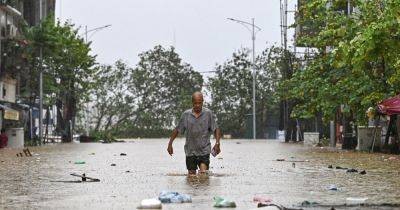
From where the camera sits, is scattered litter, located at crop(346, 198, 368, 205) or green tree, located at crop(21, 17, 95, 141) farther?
green tree, located at crop(21, 17, 95, 141)

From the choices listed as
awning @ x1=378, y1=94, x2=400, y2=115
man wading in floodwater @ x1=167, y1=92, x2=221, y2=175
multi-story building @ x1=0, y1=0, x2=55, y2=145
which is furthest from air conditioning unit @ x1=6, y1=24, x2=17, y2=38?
man wading in floodwater @ x1=167, y1=92, x2=221, y2=175

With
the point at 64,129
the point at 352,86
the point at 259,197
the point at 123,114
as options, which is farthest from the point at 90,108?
the point at 259,197

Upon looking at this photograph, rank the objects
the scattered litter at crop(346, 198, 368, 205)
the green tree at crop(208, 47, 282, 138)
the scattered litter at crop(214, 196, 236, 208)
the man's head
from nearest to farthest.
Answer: the scattered litter at crop(214, 196, 236, 208), the scattered litter at crop(346, 198, 368, 205), the man's head, the green tree at crop(208, 47, 282, 138)

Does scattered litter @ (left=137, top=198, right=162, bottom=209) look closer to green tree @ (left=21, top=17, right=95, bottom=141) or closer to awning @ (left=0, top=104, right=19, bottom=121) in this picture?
awning @ (left=0, top=104, right=19, bottom=121)

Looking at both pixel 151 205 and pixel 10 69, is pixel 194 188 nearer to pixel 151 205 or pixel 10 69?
pixel 151 205

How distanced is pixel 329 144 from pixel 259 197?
40374 mm

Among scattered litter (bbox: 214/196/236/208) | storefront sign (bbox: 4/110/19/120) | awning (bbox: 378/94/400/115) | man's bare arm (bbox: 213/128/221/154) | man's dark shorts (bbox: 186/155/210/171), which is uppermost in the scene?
storefront sign (bbox: 4/110/19/120)

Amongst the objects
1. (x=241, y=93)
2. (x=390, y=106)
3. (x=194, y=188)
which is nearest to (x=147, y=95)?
(x=241, y=93)

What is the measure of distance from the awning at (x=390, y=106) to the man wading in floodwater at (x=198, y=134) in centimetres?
1412

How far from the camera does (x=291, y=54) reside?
63219 millimetres

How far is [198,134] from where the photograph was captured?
15.8 metres

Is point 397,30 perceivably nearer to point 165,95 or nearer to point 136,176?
point 136,176

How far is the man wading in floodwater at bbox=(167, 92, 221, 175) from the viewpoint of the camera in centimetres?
1581

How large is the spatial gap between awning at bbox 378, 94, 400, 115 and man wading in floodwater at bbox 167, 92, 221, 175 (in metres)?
14.1
